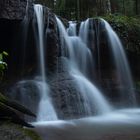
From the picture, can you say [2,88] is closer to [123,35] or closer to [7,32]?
[7,32]

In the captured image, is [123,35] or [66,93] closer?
[66,93]

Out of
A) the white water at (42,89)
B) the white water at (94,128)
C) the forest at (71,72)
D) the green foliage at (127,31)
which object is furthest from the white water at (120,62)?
the white water at (94,128)

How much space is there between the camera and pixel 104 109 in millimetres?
14414

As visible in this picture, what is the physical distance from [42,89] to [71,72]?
2.33m

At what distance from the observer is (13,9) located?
1212cm

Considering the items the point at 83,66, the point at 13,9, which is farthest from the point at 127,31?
the point at 13,9

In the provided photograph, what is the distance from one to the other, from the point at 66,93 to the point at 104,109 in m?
1.87

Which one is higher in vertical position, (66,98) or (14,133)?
(14,133)

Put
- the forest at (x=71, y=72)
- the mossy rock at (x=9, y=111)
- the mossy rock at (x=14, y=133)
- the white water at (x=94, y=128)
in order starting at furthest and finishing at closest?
the forest at (x=71, y=72)
the white water at (x=94, y=128)
the mossy rock at (x=9, y=111)
the mossy rock at (x=14, y=133)

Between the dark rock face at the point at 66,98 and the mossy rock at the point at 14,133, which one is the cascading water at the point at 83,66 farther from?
the mossy rock at the point at 14,133

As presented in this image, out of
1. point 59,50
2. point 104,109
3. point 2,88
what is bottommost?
point 104,109

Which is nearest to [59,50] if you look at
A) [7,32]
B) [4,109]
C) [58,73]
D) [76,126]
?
[58,73]

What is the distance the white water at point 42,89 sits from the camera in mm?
12500

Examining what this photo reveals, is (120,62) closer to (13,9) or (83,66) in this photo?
(83,66)
